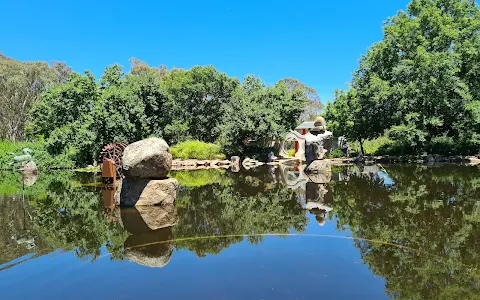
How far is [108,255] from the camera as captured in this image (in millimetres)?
5234

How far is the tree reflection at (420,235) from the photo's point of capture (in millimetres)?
3955

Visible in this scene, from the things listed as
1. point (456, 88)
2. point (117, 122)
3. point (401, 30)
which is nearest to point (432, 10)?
point (401, 30)

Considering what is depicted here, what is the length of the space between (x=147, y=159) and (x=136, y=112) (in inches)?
596

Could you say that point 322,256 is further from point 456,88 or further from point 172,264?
point 456,88

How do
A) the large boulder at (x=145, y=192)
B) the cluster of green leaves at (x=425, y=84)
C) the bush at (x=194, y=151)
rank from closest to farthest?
the large boulder at (x=145, y=192) < the cluster of green leaves at (x=425, y=84) < the bush at (x=194, y=151)

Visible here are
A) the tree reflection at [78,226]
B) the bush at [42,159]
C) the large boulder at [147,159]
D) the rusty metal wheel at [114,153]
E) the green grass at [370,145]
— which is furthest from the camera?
the green grass at [370,145]

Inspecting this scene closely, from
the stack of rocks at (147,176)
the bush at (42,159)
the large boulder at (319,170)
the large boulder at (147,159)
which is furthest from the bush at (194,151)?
the large boulder at (147,159)

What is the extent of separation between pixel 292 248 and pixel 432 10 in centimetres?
2307

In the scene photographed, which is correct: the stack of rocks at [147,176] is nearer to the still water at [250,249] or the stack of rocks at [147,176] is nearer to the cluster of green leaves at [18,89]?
the still water at [250,249]

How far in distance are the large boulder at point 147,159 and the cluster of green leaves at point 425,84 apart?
17937mm

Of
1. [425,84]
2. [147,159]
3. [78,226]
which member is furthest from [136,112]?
[425,84]

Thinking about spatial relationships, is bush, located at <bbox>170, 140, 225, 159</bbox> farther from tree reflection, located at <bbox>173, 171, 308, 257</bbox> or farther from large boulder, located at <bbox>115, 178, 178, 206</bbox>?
large boulder, located at <bbox>115, 178, 178, 206</bbox>

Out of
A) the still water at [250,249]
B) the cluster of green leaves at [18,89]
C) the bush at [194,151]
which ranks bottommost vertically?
the still water at [250,249]

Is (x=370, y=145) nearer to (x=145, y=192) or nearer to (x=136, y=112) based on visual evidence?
(x=136, y=112)
